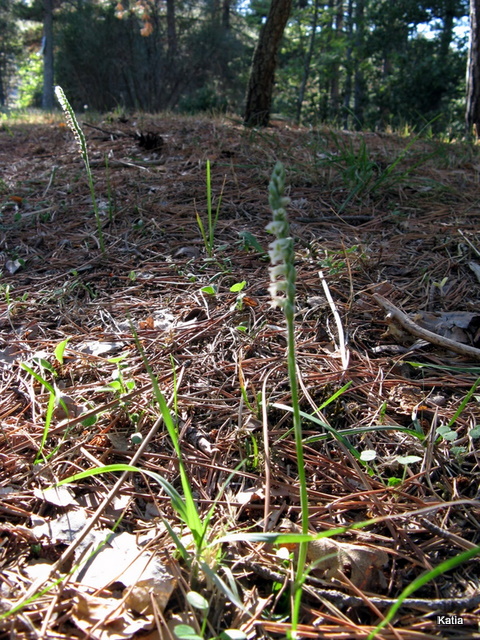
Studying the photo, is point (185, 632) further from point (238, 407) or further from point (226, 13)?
point (226, 13)

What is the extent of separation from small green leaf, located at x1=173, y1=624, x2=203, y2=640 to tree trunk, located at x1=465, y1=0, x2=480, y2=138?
522 cm

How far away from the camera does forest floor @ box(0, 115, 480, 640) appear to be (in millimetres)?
919

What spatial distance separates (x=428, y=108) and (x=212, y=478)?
15.2 metres

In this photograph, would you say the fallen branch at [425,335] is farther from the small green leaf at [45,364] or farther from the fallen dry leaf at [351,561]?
the small green leaf at [45,364]

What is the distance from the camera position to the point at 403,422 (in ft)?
4.42

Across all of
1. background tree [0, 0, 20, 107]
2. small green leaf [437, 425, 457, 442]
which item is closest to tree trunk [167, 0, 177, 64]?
background tree [0, 0, 20, 107]

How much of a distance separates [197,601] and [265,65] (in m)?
4.79

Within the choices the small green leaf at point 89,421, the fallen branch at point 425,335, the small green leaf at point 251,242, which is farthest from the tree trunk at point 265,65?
the small green leaf at point 89,421

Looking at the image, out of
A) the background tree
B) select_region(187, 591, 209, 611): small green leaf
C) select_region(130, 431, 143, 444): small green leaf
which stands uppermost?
the background tree

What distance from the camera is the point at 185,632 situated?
803mm

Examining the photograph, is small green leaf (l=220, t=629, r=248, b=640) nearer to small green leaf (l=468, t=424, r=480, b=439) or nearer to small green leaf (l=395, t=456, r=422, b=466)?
small green leaf (l=395, t=456, r=422, b=466)

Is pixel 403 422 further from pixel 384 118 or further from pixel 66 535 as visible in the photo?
pixel 384 118

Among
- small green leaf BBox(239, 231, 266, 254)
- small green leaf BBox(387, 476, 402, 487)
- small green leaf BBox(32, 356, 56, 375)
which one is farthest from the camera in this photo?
small green leaf BBox(239, 231, 266, 254)

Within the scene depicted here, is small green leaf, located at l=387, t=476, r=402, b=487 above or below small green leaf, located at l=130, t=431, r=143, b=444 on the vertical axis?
below
